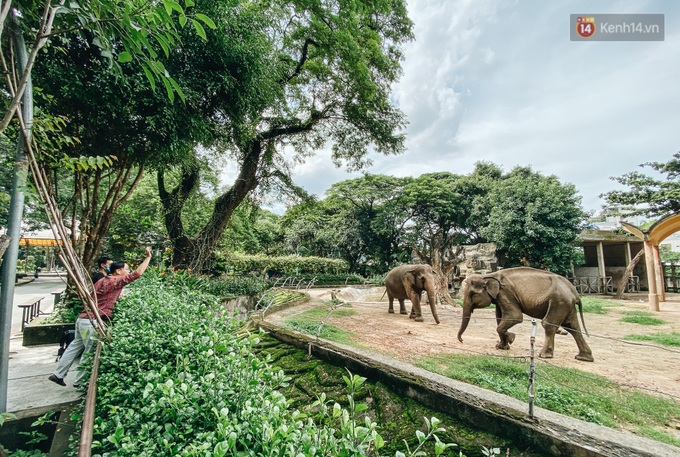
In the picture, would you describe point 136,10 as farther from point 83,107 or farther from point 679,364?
point 679,364

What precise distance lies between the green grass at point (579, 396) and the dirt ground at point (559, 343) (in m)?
0.23

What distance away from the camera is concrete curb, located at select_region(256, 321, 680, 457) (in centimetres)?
213

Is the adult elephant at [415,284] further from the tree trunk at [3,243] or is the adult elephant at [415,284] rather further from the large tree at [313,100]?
the tree trunk at [3,243]

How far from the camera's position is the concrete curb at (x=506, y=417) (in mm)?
2133

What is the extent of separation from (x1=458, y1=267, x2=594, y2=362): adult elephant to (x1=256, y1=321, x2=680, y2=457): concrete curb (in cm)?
242

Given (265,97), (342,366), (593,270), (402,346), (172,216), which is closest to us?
(342,366)

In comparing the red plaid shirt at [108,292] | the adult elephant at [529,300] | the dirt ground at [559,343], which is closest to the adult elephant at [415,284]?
the dirt ground at [559,343]

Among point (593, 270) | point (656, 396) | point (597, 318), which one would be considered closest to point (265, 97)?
point (656, 396)

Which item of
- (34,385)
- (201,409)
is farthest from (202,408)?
(34,385)

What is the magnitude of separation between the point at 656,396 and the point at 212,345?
494 cm

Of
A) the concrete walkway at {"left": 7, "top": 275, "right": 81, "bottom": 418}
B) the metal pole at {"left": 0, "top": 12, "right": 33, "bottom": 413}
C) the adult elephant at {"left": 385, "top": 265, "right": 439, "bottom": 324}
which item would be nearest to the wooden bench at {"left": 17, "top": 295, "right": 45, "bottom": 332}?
the concrete walkway at {"left": 7, "top": 275, "right": 81, "bottom": 418}

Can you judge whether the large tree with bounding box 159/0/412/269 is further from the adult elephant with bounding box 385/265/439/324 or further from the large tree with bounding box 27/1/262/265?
the adult elephant with bounding box 385/265/439/324

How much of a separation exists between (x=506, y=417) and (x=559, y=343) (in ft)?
16.4

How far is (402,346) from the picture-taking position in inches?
223
